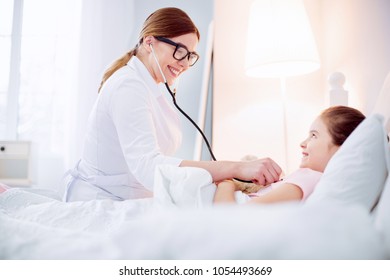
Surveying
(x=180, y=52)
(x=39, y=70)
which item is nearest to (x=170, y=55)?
(x=180, y=52)

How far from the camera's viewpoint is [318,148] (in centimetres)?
86

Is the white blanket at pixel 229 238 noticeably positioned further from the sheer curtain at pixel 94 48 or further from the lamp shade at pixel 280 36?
the lamp shade at pixel 280 36

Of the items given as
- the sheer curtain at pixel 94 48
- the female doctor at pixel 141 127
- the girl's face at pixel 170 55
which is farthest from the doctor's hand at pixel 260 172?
the sheer curtain at pixel 94 48

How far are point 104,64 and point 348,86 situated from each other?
0.76 metres

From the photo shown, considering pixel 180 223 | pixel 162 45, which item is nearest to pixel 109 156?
pixel 162 45

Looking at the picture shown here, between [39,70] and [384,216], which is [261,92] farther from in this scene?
[384,216]

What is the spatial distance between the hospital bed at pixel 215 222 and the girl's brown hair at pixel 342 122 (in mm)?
95

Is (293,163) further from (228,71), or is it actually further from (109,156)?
(109,156)

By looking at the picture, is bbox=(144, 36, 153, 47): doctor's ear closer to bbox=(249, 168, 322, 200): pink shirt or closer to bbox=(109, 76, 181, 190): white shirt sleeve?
bbox=(109, 76, 181, 190): white shirt sleeve

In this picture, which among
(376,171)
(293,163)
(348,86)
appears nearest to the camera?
(376,171)

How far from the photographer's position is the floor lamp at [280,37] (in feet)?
4.59

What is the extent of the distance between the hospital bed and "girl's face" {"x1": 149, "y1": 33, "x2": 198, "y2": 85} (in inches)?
16.9

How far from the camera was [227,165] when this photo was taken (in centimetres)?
79

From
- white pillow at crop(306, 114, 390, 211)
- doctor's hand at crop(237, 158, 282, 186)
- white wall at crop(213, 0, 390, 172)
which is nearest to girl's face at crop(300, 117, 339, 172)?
doctor's hand at crop(237, 158, 282, 186)
